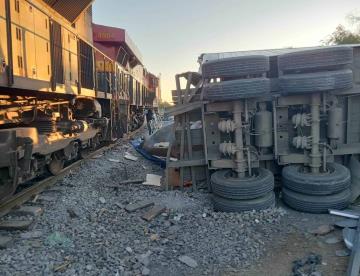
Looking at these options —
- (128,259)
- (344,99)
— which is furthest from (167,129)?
(128,259)

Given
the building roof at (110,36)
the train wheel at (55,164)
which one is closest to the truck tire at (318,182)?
the train wheel at (55,164)

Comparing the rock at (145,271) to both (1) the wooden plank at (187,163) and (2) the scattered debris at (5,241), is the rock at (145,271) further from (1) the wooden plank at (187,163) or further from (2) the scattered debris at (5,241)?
(1) the wooden plank at (187,163)

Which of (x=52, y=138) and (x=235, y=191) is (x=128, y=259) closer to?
(x=235, y=191)

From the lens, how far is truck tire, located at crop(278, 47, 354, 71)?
5395mm

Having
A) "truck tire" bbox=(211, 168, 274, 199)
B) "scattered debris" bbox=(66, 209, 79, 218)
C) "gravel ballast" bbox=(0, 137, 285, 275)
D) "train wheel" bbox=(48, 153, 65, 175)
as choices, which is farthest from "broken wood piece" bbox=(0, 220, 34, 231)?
"truck tire" bbox=(211, 168, 274, 199)

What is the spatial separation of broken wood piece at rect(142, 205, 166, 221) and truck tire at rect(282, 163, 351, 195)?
1983 mm

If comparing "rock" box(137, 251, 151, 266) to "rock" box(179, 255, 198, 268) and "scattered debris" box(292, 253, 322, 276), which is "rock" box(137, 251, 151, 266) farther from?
"scattered debris" box(292, 253, 322, 276)

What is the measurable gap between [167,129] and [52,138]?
16.0 feet

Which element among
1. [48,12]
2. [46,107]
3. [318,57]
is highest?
[48,12]

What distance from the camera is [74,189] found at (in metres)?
6.34

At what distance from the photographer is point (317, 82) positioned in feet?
17.4

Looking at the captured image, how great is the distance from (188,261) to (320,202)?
242 cm

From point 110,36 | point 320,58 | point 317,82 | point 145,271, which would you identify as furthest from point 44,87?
point 110,36

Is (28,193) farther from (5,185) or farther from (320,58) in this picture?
(320,58)
